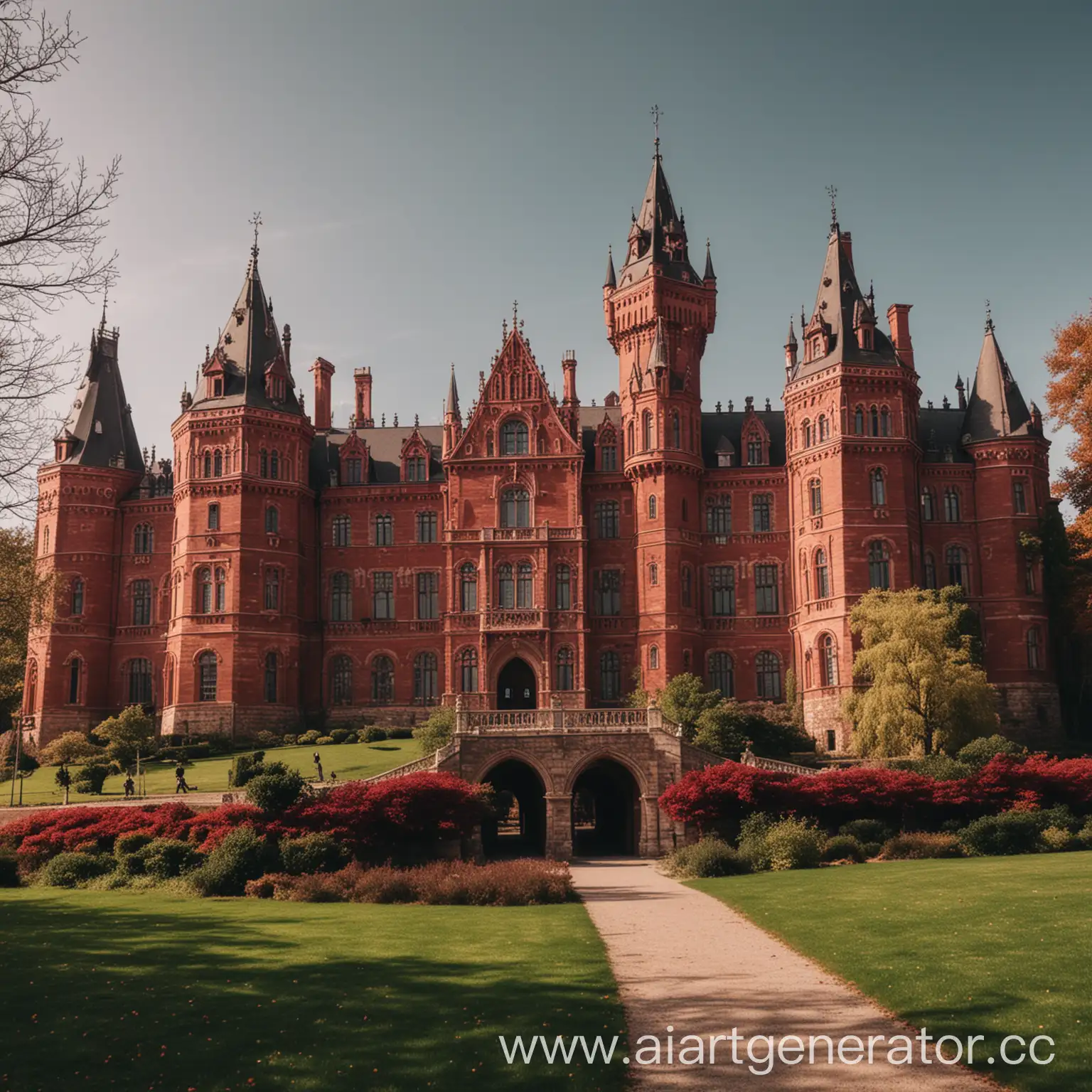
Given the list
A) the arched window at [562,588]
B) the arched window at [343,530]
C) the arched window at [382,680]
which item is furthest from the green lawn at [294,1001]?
the arched window at [343,530]

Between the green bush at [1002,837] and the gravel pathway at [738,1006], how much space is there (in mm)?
13394

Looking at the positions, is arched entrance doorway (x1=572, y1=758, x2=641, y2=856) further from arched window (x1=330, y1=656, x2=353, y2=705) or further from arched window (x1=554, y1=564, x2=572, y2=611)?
arched window (x1=330, y1=656, x2=353, y2=705)

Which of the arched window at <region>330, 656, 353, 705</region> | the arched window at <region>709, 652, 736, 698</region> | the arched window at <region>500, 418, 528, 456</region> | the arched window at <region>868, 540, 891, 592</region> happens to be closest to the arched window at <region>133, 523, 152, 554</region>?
the arched window at <region>330, 656, 353, 705</region>

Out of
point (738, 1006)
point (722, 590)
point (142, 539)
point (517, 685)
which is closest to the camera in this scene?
point (738, 1006)

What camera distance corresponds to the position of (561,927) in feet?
83.2

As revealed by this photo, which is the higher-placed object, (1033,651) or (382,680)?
(1033,651)

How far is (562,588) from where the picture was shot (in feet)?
216

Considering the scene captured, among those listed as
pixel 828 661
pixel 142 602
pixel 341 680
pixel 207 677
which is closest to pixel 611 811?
pixel 828 661

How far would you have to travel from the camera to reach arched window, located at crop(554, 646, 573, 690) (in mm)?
64000

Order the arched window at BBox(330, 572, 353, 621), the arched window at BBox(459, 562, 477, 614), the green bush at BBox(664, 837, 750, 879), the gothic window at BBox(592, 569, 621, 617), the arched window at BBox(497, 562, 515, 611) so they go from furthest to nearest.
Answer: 1. the arched window at BBox(330, 572, 353, 621)
2. the gothic window at BBox(592, 569, 621, 617)
3. the arched window at BBox(459, 562, 477, 614)
4. the arched window at BBox(497, 562, 515, 611)
5. the green bush at BBox(664, 837, 750, 879)

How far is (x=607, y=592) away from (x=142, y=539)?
2779 centimetres

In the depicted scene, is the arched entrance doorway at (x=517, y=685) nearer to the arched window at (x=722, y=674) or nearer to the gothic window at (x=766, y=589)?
the arched window at (x=722, y=674)

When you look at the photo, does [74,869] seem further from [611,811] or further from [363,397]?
[363,397]

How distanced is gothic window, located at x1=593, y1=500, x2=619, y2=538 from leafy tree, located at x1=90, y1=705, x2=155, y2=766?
25.9 metres
